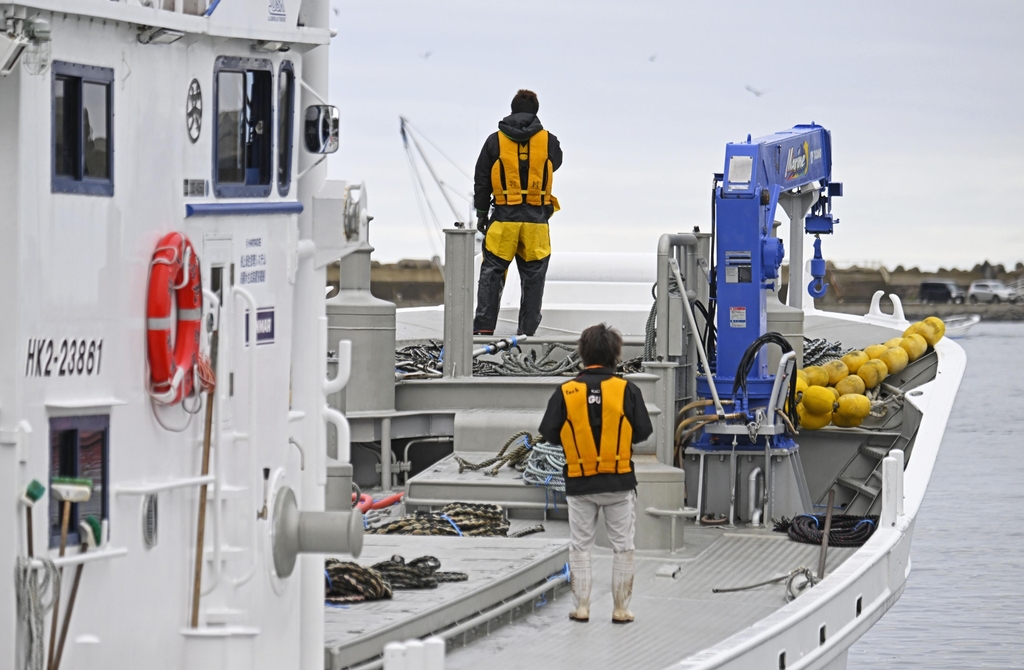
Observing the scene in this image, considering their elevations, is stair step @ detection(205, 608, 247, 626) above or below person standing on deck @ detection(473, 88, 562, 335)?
below

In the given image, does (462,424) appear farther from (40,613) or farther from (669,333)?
(40,613)

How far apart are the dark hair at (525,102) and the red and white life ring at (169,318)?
23.4ft

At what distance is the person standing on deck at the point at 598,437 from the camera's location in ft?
22.5

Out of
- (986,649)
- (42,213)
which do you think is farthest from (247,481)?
(986,649)

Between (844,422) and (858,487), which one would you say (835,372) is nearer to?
(844,422)

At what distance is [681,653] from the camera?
273 inches

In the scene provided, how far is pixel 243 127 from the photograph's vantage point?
503cm

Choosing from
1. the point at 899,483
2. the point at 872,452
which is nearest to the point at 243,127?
the point at 899,483

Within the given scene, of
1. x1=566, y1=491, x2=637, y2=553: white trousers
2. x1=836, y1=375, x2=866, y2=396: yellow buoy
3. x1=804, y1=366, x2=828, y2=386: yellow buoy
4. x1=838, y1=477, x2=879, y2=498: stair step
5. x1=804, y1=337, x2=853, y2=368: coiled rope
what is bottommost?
x1=838, y1=477, x2=879, y2=498: stair step

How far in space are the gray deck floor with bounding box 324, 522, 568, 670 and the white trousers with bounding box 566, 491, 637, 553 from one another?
389mm

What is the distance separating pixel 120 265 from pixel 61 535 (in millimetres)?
787

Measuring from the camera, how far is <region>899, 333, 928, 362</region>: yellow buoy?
53.7 ft

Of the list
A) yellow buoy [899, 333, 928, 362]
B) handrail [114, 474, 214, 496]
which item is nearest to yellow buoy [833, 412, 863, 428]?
yellow buoy [899, 333, 928, 362]

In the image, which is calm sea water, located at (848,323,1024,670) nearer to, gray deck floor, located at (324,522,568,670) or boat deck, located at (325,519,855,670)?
boat deck, located at (325,519,855,670)
